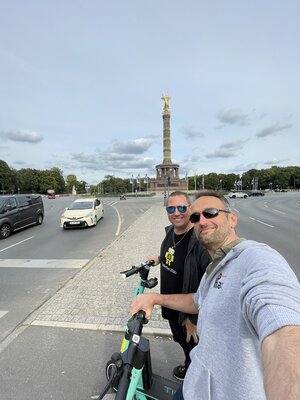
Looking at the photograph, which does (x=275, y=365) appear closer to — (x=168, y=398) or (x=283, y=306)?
(x=283, y=306)

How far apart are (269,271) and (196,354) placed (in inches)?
20.6

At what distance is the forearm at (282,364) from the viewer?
30.5 inches

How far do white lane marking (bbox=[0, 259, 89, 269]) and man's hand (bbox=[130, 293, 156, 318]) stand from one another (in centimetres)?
641

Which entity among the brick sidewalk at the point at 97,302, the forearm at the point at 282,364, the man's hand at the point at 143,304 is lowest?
the brick sidewalk at the point at 97,302

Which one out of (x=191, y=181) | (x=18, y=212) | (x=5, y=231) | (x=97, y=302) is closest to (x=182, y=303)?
(x=97, y=302)

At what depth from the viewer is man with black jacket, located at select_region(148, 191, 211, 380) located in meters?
2.43

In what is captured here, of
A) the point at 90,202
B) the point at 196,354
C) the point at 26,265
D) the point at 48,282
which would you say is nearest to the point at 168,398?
the point at 196,354

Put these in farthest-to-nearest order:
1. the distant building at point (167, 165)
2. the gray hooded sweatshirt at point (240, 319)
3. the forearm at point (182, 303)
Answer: the distant building at point (167, 165), the forearm at point (182, 303), the gray hooded sweatshirt at point (240, 319)

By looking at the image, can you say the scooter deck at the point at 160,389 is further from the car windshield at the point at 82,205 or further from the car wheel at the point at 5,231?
the car windshield at the point at 82,205

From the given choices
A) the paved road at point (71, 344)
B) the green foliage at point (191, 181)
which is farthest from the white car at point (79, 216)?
the green foliage at point (191, 181)

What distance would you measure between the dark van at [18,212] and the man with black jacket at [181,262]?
12304 millimetres

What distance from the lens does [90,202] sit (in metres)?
18.2

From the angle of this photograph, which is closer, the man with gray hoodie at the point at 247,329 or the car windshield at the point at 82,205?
the man with gray hoodie at the point at 247,329

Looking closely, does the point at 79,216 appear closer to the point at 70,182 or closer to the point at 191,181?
the point at 191,181
